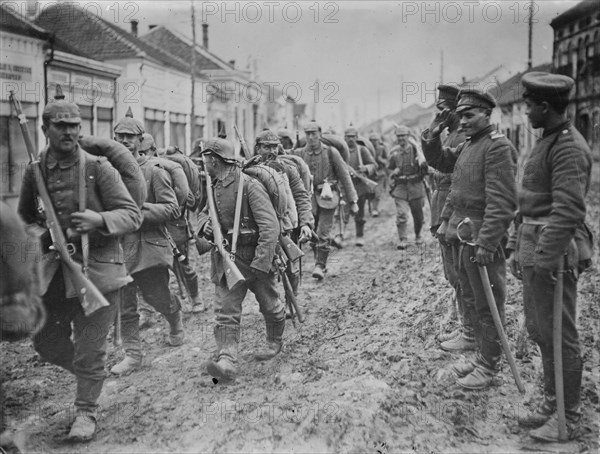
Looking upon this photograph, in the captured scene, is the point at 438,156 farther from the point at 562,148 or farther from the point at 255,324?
the point at 255,324

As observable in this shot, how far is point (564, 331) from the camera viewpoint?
4.06m

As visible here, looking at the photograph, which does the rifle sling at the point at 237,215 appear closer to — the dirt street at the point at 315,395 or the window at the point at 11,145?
the dirt street at the point at 315,395

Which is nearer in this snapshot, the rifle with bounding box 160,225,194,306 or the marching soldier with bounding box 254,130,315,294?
the rifle with bounding box 160,225,194,306

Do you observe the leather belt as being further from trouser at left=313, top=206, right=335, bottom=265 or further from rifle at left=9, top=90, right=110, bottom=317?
trouser at left=313, top=206, right=335, bottom=265

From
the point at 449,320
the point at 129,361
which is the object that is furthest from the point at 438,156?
the point at 129,361

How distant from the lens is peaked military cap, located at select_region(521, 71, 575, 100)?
404 centimetres

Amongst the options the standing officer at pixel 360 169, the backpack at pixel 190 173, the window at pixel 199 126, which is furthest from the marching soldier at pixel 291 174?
the window at pixel 199 126

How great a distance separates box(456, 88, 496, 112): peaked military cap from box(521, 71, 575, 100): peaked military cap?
2.41 ft

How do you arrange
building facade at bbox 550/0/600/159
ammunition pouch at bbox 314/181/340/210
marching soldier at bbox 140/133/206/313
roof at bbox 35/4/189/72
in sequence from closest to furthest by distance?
marching soldier at bbox 140/133/206/313
ammunition pouch at bbox 314/181/340/210
building facade at bbox 550/0/600/159
roof at bbox 35/4/189/72

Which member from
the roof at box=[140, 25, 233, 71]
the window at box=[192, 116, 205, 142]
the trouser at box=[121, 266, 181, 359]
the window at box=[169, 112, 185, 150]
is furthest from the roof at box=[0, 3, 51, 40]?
the roof at box=[140, 25, 233, 71]

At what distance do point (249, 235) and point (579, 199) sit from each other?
8.86ft

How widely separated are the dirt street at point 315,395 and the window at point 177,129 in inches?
687

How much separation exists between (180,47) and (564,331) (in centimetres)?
3884

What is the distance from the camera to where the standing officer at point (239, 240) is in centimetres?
541
